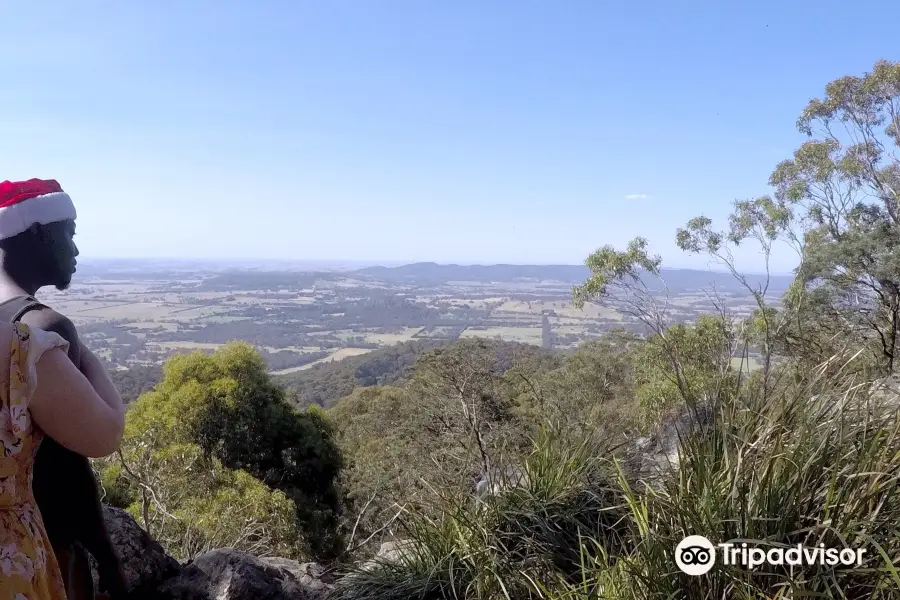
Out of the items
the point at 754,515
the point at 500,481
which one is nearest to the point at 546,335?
the point at 500,481

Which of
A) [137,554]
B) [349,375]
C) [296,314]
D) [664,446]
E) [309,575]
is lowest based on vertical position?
[349,375]

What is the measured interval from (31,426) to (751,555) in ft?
5.99

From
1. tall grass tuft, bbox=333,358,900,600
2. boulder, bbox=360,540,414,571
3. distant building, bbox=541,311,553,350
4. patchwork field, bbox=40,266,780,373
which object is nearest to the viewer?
tall grass tuft, bbox=333,358,900,600

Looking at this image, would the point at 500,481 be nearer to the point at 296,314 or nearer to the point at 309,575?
the point at 309,575

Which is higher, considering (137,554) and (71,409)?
(71,409)

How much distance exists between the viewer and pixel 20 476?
1.21 m

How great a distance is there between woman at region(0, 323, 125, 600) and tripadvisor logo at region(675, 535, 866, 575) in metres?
1.56

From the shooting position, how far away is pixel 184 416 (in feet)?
29.6

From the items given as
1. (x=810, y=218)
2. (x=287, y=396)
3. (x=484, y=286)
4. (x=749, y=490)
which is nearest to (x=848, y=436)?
(x=749, y=490)

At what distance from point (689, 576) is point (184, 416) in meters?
8.94

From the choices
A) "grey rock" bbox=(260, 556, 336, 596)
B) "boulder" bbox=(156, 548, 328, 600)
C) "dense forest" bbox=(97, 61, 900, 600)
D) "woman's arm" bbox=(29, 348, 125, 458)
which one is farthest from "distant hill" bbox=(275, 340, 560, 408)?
"woman's arm" bbox=(29, 348, 125, 458)

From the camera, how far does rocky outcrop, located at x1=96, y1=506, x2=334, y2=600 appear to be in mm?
2408

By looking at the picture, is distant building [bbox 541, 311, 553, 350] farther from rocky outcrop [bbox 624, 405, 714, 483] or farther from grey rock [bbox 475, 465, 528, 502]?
grey rock [bbox 475, 465, 528, 502]

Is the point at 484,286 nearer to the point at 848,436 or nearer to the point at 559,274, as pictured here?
the point at 559,274
